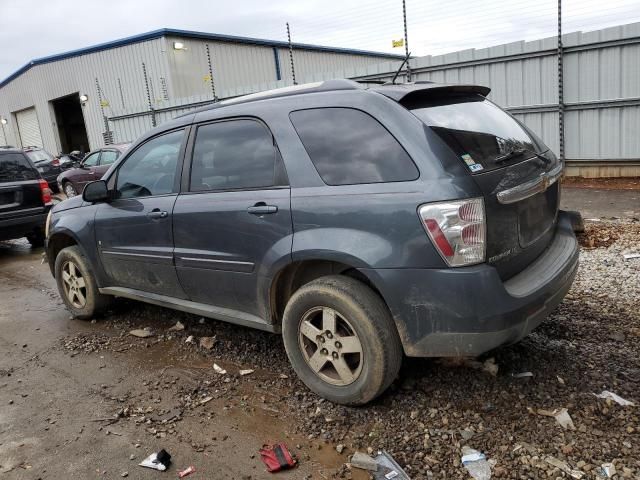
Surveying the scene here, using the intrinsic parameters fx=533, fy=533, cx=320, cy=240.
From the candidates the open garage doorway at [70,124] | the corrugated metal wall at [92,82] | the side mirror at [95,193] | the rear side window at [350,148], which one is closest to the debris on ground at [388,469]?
the rear side window at [350,148]

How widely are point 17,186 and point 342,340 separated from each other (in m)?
7.27

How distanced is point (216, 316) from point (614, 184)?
8.13 meters

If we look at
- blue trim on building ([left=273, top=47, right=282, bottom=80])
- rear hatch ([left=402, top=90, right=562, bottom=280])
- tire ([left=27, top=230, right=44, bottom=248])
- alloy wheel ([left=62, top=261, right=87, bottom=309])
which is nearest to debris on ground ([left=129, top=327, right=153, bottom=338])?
alloy wheel ([left=62, top=261, right=87, bottom=309])

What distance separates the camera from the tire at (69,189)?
15.5 metres

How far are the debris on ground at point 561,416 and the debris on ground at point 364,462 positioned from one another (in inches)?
39.0

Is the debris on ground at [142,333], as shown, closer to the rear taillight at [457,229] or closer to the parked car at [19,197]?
the rear taillight at [457,229]

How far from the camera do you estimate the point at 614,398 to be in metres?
2.98

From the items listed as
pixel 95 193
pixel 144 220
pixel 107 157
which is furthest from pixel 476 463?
pixel 107 157

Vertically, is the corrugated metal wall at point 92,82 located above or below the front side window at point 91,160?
above

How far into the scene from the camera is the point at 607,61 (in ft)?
29.9

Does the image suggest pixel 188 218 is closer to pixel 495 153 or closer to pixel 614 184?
pixel 495 153

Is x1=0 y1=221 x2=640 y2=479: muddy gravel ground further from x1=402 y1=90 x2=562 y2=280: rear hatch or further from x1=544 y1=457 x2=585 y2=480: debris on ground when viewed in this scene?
x1=402 y1=90 x2=562 y2=280: rear hatch

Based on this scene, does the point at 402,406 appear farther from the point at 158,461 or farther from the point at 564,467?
the point at 158,461

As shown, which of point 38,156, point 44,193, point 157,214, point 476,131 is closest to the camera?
point 476,131
